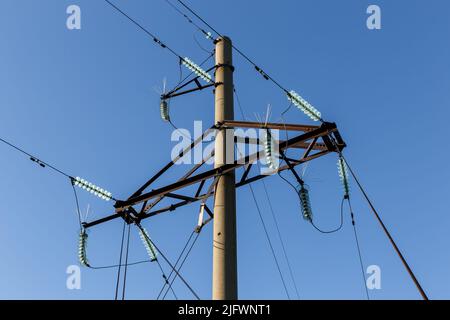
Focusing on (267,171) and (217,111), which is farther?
(217,111)

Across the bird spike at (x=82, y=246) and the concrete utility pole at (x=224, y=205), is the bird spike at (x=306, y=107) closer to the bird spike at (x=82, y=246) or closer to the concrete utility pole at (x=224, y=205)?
the concrete utility pole at (x=224, y=205)

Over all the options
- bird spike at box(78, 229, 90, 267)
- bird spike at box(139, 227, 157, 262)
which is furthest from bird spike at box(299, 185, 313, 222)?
bird spike at box(78, 229, 90, 267)

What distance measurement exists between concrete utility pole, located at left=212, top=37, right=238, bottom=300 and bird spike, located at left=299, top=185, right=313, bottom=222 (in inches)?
72.4

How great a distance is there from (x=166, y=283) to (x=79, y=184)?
4.07 m

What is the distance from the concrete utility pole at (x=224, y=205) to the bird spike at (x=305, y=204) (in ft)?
6.03

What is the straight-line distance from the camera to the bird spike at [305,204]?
1451 cm

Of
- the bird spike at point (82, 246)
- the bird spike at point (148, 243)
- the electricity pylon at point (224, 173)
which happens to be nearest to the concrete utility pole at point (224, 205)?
the electricity pylon at point (224, 173)

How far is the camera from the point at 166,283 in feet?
55.1

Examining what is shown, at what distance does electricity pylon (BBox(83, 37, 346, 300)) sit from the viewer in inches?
542
